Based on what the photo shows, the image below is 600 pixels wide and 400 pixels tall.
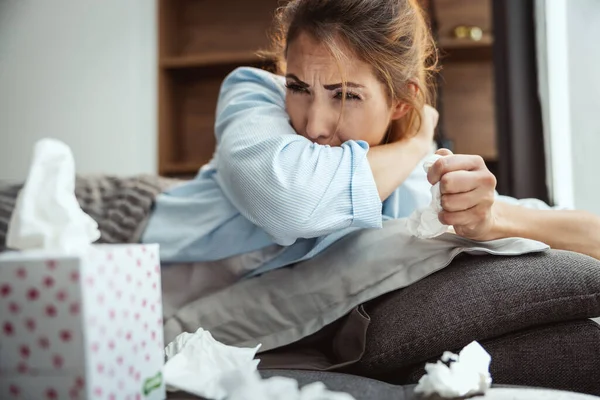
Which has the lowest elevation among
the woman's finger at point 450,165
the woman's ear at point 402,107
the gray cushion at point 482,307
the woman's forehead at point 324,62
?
the gray cushion at point 482,307

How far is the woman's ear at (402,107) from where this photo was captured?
1.24 m

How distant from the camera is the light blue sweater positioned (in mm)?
955

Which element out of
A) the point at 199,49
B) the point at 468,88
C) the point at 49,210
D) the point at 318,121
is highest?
the point at 199,49

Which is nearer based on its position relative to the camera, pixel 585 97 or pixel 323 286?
pixel 323 286

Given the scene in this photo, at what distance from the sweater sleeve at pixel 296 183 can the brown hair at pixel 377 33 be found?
19cm

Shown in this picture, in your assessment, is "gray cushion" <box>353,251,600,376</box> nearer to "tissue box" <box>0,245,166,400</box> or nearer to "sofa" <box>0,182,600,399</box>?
"sofa" <box>0,182,600,399</box>

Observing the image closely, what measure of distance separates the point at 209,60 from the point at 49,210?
239 cm

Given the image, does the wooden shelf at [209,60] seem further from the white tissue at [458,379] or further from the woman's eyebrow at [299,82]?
the white tissue at [458,379]

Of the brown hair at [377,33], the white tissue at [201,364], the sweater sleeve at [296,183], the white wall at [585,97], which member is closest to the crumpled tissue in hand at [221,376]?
the white tissue at [201,364]

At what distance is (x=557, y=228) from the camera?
1.07m

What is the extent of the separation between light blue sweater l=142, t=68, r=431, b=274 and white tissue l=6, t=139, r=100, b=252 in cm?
39

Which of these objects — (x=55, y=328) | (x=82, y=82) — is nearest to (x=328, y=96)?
(x=55, y=328)

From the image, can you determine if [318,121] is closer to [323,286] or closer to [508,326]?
[323,286]

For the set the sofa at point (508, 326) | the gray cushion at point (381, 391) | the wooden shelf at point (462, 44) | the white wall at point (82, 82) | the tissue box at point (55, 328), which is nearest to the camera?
the tissue box at point (55, 328)
